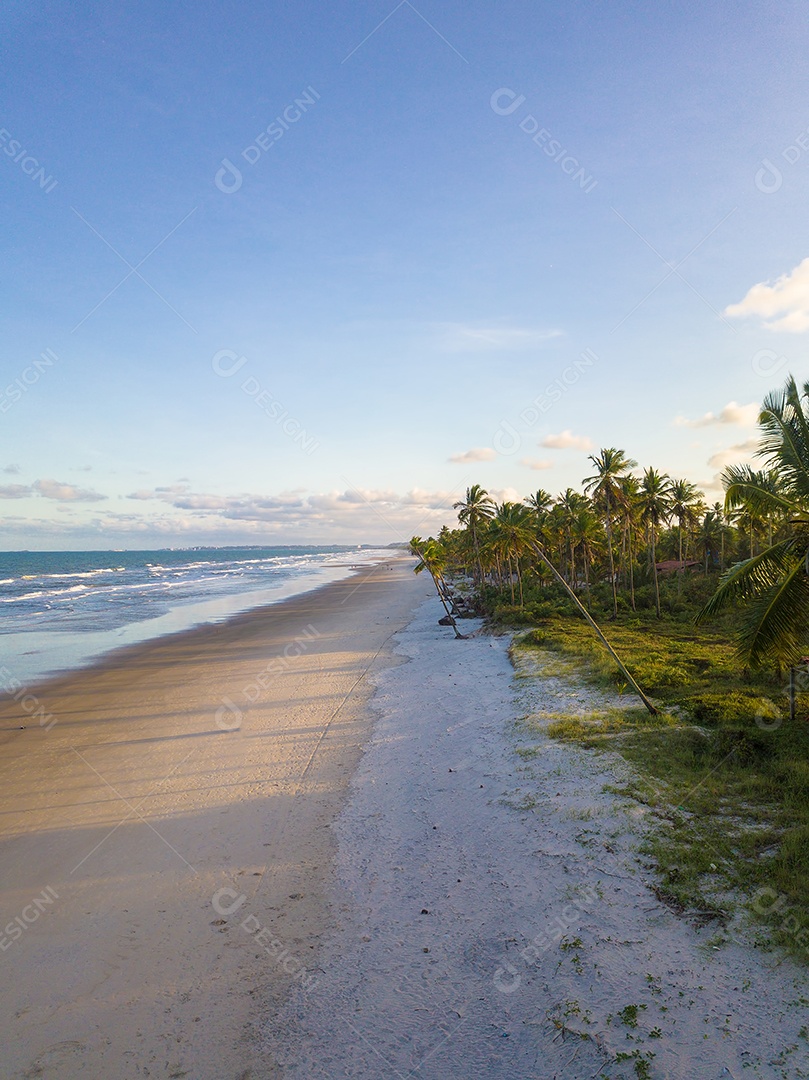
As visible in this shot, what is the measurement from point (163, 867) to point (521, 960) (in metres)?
7.25

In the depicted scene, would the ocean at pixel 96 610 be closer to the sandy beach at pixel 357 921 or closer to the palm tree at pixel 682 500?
the sandy beach at pixel 357 921

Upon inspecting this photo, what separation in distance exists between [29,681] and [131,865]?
60.9 ft

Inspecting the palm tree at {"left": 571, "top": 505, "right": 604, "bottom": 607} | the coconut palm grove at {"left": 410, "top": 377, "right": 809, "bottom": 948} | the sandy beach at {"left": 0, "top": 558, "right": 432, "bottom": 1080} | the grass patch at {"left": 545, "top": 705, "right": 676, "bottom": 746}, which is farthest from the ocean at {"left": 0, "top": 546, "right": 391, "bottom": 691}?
the palm tree at {"left": 571, "top": 505, "right": 604, "bottom": 607}

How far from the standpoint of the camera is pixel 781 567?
1310cm

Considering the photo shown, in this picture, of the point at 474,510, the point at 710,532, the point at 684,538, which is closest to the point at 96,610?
the point at 474,510

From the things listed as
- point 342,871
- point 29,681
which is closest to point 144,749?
point 342,871

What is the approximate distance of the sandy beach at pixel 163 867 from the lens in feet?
25.5

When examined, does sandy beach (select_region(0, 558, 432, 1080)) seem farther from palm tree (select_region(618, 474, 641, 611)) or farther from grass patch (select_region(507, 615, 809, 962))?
palm tree (select_region(618, 474, 641, 611))

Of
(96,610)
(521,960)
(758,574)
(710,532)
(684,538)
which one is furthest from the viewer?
(684,538)

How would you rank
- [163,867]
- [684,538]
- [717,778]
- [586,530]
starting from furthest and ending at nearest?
[684,538] → [586,530] → [717,778] → [163,867]

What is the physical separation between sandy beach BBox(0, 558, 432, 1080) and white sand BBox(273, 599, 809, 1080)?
2.55ft

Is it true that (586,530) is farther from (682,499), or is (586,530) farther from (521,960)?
(521,960)

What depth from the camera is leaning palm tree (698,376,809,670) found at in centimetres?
1256

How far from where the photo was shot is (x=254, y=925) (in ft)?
32.1
